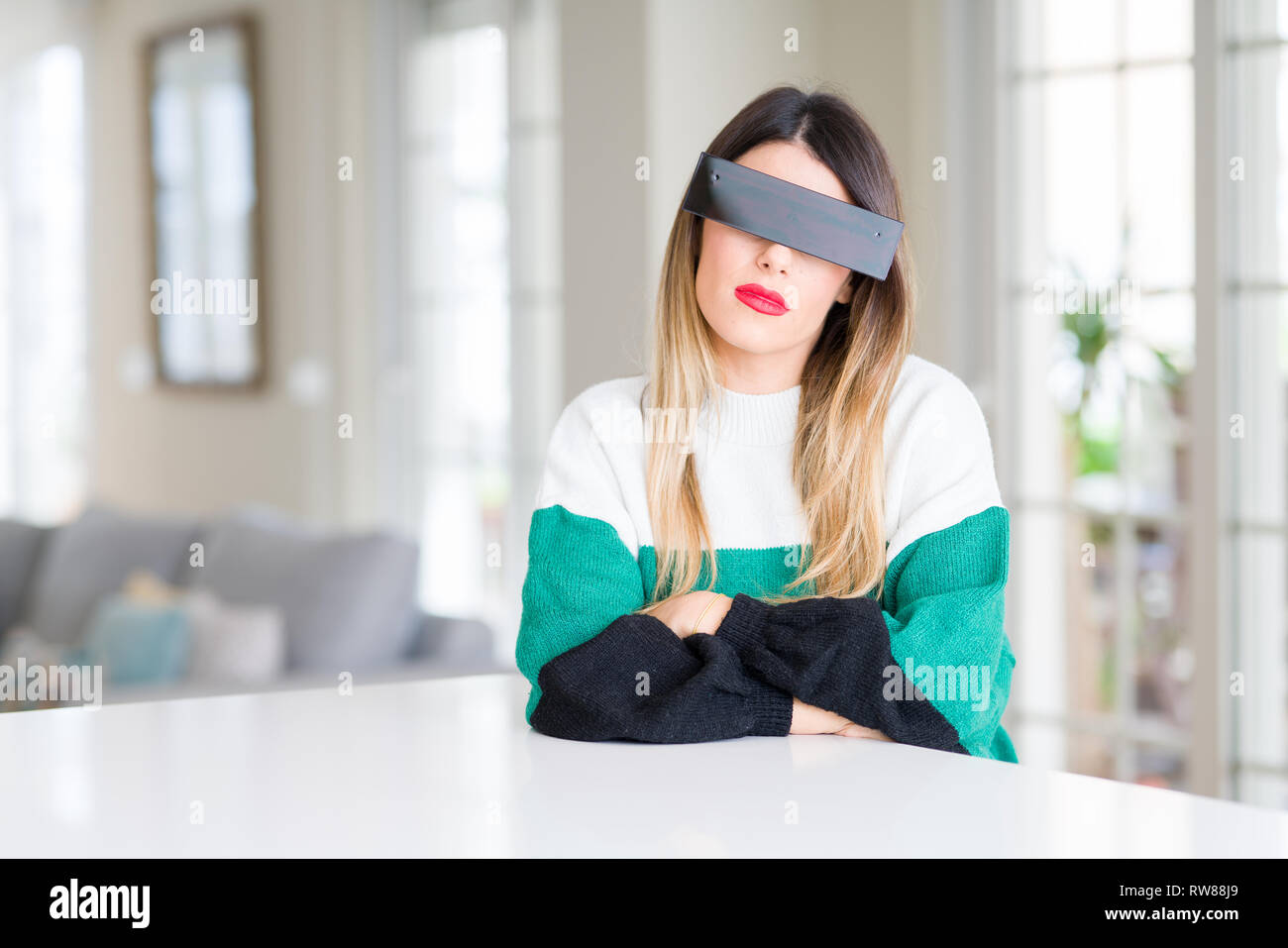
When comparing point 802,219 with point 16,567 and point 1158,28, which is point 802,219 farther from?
point 16,567

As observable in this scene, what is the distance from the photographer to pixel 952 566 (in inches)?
43.9

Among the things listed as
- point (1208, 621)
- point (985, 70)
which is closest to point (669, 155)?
point (985, 70)

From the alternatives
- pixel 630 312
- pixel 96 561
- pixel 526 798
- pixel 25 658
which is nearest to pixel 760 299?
pixel 526 798

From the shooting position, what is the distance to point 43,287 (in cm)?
563

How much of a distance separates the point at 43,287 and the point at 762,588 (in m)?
5.24

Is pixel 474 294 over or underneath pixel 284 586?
over

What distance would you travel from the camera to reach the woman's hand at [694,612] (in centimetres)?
109

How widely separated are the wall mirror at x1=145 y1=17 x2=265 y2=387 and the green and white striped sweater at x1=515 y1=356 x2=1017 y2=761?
143 inches

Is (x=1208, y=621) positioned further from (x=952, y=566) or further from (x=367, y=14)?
(x=367, y=14)

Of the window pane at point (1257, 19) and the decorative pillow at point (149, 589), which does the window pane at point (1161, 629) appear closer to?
the window pane at point (1257, 19)

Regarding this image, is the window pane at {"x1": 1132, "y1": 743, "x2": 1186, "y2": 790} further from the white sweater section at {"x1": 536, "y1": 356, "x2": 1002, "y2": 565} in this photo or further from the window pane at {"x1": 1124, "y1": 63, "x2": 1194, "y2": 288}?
the white sweater section at {"x1": 536, "y1": 356, "x2": 1002, "y2": 565}

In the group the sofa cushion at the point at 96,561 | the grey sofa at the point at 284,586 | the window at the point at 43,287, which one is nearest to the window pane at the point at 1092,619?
the grey sofa at the point at 284,586

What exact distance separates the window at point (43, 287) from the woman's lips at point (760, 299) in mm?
4939

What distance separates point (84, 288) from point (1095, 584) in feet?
13.9
